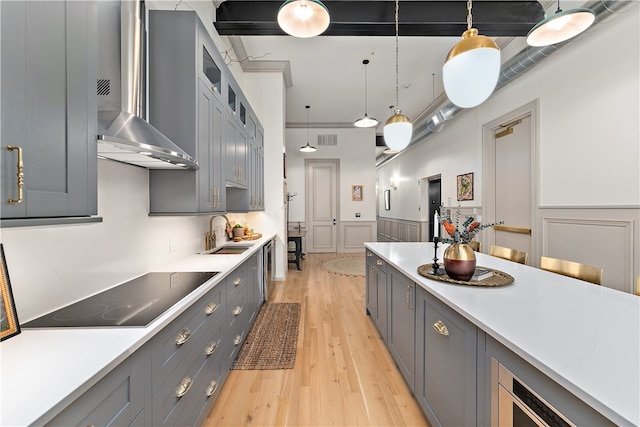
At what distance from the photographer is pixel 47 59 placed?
81 centimetres

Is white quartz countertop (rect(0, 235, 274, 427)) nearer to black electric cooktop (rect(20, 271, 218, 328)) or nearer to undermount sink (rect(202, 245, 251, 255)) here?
black electric cooktop (rect(20, 271, 218, 328))

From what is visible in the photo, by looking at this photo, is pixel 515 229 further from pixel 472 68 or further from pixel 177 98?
pixel 177 98

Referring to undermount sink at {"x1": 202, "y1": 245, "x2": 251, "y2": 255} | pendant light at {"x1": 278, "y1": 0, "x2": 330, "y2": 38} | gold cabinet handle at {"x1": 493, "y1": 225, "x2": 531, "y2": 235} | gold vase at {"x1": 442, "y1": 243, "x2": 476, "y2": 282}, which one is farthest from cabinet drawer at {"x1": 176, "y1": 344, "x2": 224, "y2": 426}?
gold cabinet handle at {"x1": 493, "y1": 225, "x2": 531, "y2": 235}

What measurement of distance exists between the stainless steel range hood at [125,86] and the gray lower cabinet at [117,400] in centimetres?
94

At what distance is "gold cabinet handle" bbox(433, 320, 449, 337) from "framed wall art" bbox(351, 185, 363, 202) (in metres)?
6.10

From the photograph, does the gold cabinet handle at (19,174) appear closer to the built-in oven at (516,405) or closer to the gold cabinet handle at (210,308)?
the gold cabinet handle at (210,308)

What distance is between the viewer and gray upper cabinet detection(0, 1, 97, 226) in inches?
27.9

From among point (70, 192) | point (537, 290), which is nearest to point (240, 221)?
point (70, 192)

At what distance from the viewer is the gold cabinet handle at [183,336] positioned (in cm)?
122

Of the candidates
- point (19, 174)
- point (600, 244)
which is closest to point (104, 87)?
point (19, 174)

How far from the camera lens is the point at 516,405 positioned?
858 mm

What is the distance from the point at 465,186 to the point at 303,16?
437 centimetres

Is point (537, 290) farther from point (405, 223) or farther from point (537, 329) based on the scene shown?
point (405, 223)

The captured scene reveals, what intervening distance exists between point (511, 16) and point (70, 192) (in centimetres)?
436
